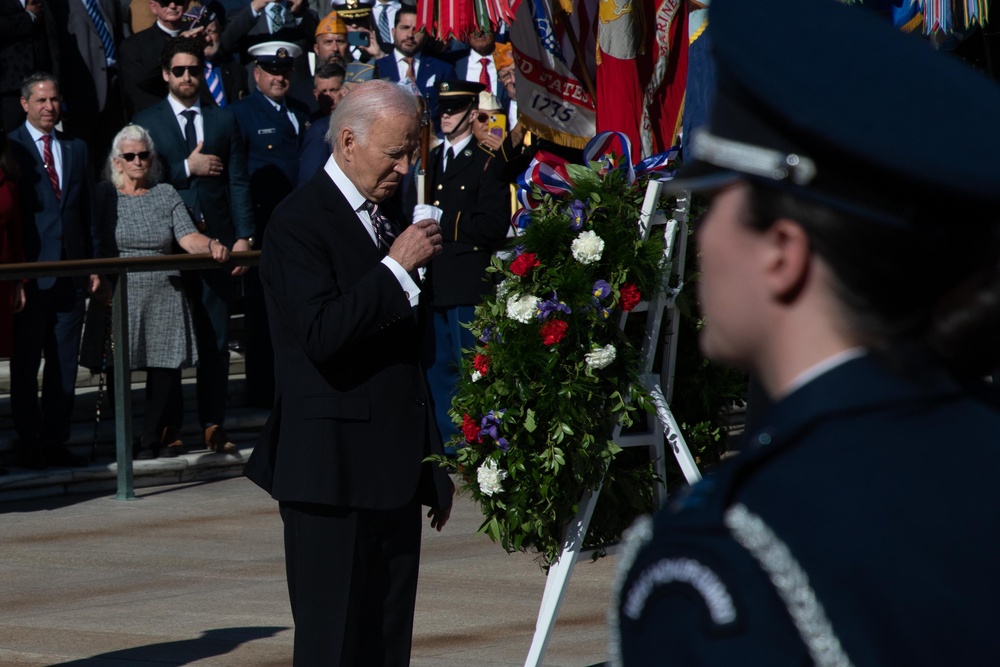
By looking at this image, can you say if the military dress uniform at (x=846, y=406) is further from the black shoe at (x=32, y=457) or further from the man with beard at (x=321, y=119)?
the man with beard at (x=321, y=119)

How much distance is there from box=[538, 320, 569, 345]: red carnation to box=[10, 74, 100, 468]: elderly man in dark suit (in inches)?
196

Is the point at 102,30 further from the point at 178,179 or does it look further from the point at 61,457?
the point at 61,457

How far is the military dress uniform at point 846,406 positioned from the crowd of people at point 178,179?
761cm

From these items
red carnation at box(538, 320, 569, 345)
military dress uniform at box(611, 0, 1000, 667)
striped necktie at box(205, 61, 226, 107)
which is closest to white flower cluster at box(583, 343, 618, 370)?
red carnation at box(538, 320, 569, 345)

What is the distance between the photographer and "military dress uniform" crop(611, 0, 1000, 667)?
1.07m

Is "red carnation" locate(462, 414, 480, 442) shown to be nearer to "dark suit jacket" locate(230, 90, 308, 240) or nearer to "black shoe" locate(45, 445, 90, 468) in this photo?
"black shoe" locate(45, 445, 90, 468)

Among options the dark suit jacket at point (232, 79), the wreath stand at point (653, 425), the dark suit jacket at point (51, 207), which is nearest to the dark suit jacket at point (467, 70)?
the dark suit jacket at point (232, 79)

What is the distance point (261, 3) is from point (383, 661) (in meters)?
8.88

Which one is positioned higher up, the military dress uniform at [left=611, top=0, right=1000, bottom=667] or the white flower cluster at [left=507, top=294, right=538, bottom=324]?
the military dress uniform at [left=611, top=0, right=1000, bottom=667]

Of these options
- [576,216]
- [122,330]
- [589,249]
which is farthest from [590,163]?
[122,330]

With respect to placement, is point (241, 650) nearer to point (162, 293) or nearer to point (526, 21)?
point (526, 21)

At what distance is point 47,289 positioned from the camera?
8.92m

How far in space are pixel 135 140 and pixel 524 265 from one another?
5.11m

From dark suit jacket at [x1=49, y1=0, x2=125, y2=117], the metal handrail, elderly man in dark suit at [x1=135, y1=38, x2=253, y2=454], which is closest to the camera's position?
the metal handrail
